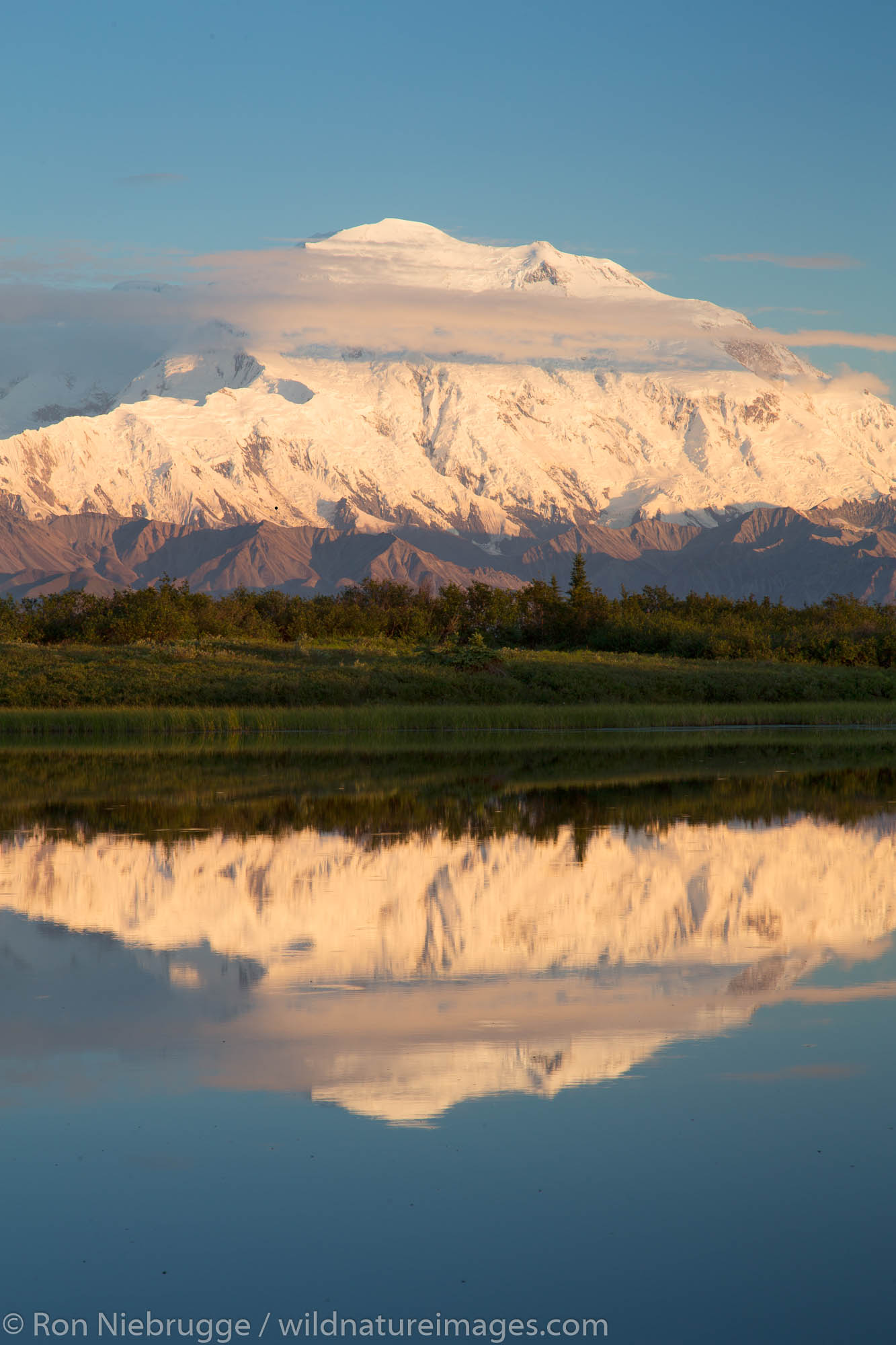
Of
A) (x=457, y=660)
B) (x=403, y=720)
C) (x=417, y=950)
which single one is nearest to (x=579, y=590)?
(x=457, y=660)

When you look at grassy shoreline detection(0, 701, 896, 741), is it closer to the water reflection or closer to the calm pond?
the water reflection

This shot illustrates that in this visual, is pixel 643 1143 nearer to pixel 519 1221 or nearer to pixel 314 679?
pixel 519 1221

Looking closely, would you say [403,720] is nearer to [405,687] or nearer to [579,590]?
[405,687]

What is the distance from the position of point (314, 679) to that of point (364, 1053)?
158 feet

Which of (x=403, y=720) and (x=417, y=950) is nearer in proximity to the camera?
(x=417, y=950)

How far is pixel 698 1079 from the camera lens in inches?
318

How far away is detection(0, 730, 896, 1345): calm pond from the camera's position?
5.70 meters

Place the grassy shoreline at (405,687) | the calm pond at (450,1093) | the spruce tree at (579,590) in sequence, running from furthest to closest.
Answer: the spruce tree at (579,590) → the grassy shoreline at (405,687) → the calm pond at (450,1093)

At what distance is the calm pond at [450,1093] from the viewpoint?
5703mm

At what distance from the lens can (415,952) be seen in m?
11.4

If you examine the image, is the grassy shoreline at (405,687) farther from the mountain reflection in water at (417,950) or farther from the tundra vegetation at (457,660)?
the mountain reflection in water at (417,950)

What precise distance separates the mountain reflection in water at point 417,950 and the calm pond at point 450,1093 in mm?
42

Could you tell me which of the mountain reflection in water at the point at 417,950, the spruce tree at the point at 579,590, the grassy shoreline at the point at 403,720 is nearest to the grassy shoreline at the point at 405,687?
the grassy shoreline at the point at 403,720

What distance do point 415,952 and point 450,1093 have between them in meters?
3.49
